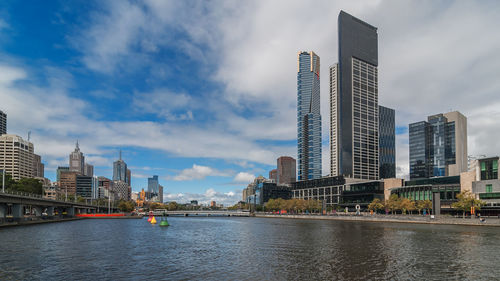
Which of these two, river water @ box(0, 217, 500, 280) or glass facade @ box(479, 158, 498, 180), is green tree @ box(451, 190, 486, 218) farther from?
river water @ box(0, 217, 500, 280)

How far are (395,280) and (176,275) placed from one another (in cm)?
2672

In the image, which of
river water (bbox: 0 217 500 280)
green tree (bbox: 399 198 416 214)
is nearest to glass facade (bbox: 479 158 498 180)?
green tree (bbox: 399 198 416 214)

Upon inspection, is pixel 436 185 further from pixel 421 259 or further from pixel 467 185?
pixel 421 259

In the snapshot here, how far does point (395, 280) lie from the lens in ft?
139

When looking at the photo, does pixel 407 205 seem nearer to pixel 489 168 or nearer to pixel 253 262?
pixel 489 168

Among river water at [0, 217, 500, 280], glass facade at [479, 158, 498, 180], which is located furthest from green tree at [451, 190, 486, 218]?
river water at [0, 217, 500, 280]

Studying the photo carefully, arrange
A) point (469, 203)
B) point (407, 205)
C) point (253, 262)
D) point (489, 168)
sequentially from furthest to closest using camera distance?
point (407, 205) < point (489, 168) < point (469, 203) < point (253, 262)

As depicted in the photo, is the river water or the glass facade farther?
the glass facade

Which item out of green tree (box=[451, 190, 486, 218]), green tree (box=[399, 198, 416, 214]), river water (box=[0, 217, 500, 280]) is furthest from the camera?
green tree (box=[399, 198, 416, 214])

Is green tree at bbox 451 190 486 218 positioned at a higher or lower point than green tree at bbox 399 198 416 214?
higher

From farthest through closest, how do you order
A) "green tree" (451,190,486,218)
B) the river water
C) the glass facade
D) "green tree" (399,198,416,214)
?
"green tree" (399,198,416,214), the glass facade, "green tree" (451,190,486,218), the river water

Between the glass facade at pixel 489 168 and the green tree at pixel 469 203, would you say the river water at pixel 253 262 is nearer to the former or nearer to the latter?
the green tree at pixel 469 203

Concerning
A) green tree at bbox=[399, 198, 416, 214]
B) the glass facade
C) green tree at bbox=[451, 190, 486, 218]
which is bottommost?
green tree at bbox=[399, 198, 416, 214]

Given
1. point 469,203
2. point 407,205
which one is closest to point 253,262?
point 469,203
